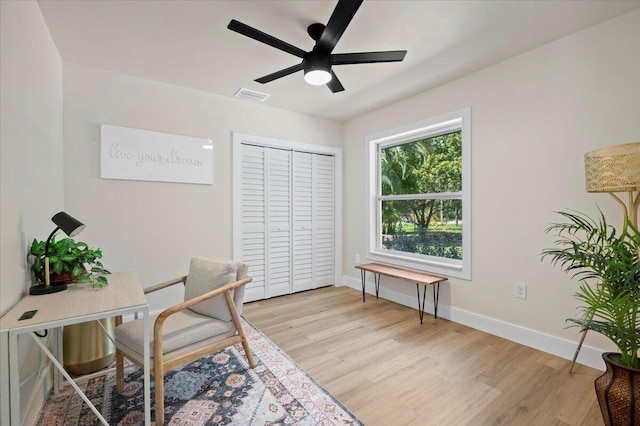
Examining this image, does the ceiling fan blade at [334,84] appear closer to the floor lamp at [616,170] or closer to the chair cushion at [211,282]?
the chair cushion at [211,282]

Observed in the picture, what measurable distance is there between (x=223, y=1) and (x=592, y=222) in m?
2.99

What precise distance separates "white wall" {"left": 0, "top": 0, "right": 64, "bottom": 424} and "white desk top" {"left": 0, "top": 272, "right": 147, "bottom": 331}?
4.0 inches

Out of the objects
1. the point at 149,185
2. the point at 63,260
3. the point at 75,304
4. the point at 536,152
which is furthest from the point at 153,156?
the point at 536,152

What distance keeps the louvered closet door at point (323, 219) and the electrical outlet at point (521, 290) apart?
2.38 metres

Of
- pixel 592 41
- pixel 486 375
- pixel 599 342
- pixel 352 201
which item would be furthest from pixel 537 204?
pixel 352 201

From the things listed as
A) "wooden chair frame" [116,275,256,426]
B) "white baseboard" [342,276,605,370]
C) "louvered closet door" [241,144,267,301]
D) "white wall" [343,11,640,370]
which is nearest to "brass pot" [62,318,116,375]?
"wooden chair frame" [116,275,256,426]

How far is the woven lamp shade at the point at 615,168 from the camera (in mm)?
1642

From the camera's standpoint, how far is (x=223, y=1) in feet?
6.12

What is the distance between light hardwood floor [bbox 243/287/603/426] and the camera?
5.54 ft

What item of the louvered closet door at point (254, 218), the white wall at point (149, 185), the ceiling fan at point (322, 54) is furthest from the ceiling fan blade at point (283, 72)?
the louvered closet door at point (254, 218)

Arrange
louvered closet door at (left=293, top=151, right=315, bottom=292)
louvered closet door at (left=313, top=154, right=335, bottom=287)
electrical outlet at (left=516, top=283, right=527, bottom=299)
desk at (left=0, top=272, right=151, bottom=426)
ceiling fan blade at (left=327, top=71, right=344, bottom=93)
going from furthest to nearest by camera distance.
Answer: louvered closet door at (left=313, top=154, right=335, bottom=287), louvered closet door at (left=293, top=151, right=315, bottom=292), electrical outlet at (left=516, top=283, right=527, bottom=299), ceiling fan blade at (left=327, top=71, right=344, bottom=93), desk at (left=0, top=272, right=151, bottom=426)

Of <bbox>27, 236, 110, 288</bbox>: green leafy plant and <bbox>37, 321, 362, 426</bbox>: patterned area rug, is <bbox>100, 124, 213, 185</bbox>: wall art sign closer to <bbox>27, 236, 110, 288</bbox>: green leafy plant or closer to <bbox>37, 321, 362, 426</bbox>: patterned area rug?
<bbox>27, 236, 110, 288</bbox>: green leafy plant

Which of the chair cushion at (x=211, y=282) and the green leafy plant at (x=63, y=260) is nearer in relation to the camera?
the green leafy plant at (x=63, y=260)

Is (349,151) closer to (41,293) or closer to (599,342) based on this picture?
(599,342)
